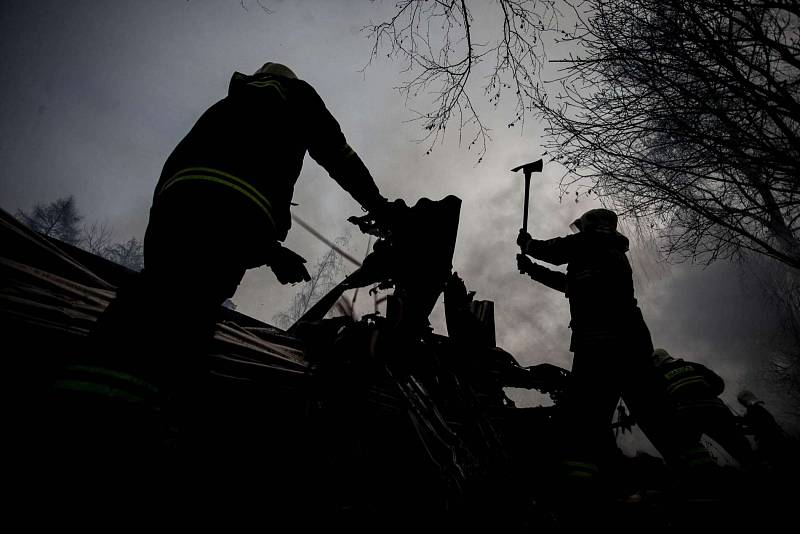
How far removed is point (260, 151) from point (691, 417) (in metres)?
5.29

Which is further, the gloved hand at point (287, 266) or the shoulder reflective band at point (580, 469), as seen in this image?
the shoulder reflective band at point (580, 469)

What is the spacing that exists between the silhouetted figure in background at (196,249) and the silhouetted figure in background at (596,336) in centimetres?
254

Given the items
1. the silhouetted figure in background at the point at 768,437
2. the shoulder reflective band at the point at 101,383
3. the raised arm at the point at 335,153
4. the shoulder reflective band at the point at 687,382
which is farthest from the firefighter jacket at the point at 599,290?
the silhouetted figure in background at the point at 768,437

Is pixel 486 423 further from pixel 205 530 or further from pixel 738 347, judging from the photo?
pixel 738 347

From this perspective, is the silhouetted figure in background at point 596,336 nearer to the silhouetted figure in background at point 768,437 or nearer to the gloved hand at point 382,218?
the gloved hand at point 382,218

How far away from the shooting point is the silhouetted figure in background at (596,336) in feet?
9.06

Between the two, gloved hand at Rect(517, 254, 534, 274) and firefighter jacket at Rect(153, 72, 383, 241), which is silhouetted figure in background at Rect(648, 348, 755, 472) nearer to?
gloved hand at Rect(517, 254, 534, 274)

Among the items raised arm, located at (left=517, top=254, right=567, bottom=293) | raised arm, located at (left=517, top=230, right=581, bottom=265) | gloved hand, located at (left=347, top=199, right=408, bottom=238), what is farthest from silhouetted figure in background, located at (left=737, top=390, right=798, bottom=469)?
gloved hand, located at (left=347, top=199, right=408, bottom=238)

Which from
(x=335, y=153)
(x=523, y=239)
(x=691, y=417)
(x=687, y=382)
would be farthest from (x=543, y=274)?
(x=335, y=153)

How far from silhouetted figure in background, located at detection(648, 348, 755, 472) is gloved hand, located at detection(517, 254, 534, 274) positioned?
170cm

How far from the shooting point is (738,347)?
5069 centimetres

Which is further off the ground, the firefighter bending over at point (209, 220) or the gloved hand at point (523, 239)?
the gloved hand at point (523, 239)

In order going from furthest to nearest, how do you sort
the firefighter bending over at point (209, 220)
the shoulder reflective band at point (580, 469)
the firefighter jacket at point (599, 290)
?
the firefighter jacket at point (599, 290) < the shoulder reflective band at point (580, 469) < the firefighter bending over at point (209, 220)

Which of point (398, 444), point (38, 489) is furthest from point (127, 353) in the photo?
point (398, 444)
